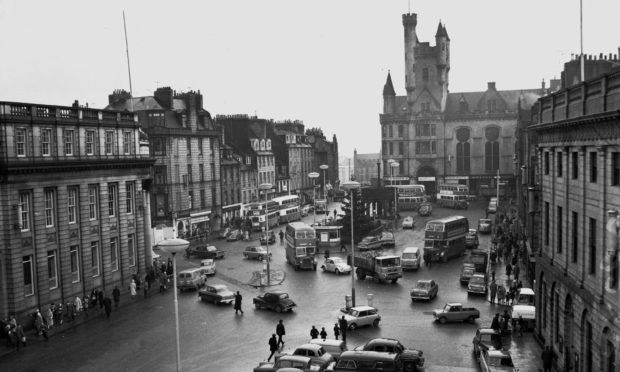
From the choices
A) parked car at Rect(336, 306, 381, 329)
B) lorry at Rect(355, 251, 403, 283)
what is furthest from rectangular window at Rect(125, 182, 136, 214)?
parked car at Rect(336, 306, 381, 329)

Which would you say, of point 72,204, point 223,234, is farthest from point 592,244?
point 223,234

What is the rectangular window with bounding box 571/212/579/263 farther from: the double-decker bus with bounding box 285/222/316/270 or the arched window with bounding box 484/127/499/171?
the arched window with bounding box 484/127/499/171

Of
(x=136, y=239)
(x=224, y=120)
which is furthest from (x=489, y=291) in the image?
(x=224, y=120)

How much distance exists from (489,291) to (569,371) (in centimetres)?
1837

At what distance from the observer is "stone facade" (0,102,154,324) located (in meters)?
39.4

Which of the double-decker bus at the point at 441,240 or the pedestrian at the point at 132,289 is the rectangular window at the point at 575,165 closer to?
the double-decker bus at the point at 441,240

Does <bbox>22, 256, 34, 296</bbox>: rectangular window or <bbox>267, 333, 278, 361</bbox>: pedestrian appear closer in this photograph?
<bbox>267, 333, 278, 361</bbox>: pedestrian

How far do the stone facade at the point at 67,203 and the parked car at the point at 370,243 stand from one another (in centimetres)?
2177

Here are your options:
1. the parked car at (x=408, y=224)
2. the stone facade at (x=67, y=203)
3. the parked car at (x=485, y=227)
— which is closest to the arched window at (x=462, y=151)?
the parked car at (x=408, y=224)

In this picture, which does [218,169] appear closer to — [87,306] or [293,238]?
[293,238]

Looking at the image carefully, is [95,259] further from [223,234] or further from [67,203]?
[223,234]

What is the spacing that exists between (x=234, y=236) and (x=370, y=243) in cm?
1896

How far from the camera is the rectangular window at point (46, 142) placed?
139ft

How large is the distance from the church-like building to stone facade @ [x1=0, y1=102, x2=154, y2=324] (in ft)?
233
